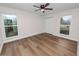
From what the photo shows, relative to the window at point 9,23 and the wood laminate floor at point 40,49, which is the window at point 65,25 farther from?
the window at point 9,23

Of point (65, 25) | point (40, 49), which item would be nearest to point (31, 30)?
point (40, 49)

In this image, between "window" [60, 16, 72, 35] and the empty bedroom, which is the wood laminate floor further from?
"window" [60, 16, 72, 35]

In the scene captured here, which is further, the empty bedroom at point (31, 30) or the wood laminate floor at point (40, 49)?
the wood laminate floor at point (40, 49)

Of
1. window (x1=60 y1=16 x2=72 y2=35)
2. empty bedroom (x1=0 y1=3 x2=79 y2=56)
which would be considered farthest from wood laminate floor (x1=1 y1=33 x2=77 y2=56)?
window (x1=60 y1=16 x2=72 y2=35)

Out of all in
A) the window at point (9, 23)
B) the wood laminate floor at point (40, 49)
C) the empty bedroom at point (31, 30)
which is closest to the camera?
→ the window at point (9, 23)

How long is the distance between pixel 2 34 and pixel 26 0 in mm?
1233

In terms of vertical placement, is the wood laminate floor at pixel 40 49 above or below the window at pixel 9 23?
below

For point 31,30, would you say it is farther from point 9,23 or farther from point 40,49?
point 9,23

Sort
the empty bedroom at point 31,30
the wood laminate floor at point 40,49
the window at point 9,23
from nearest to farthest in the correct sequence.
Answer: the window at point 9,23 → the empty bedroom at point 31,30 → the wood laminate floor at point 40,49

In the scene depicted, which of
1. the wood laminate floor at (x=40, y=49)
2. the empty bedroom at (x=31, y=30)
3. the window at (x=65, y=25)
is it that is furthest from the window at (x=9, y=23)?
the window at (x=65, y=25)

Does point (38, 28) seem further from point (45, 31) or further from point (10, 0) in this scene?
point (10, 0)

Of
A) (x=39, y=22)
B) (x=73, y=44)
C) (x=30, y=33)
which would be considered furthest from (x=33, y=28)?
(x=73, y=44)

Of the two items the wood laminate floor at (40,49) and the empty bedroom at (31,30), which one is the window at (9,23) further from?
the wood laminate floor at (40,49)

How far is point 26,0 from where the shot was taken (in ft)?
1.45
